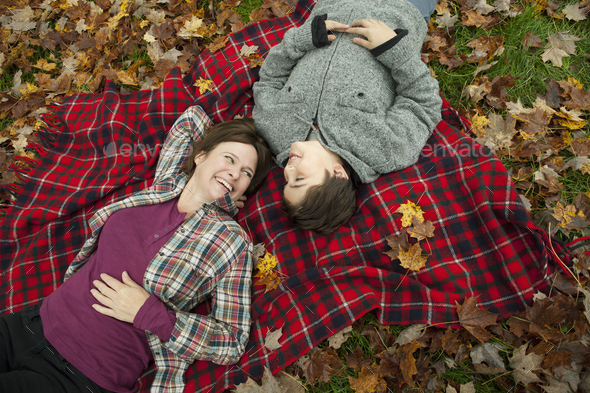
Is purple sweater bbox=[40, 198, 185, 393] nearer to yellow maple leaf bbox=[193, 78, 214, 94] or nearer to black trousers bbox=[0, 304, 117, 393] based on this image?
black trousers bbox=[0, 304, 117, 393]

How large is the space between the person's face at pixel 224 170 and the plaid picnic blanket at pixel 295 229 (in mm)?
445

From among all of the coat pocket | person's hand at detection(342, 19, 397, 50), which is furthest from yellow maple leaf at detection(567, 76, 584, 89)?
the coat pocket

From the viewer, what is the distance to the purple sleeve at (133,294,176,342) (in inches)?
96.7

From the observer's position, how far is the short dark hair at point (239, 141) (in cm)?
313

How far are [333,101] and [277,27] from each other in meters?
1.56

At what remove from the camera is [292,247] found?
3143 mm

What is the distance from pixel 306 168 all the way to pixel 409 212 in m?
0.99

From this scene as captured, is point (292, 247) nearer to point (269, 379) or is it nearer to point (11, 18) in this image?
point (269, 379)

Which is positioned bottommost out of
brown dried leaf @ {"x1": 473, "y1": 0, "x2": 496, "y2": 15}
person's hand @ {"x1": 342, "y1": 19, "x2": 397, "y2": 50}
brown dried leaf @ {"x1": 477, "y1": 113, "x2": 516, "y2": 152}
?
brown dried leaf @ {"x1": 477, "y1": 113, "x2": 516, "y2": 152}

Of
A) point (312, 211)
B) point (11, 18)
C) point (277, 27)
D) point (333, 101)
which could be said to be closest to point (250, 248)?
point (312, 211)

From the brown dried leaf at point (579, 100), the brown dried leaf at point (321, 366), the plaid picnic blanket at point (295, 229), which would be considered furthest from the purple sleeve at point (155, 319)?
the brown dried leaf at point (579, 100)

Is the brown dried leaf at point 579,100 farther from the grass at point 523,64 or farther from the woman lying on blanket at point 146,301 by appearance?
the woman lying on blanket at point 146,301

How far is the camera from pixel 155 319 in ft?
8.12

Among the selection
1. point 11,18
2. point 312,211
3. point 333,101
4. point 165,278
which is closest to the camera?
point 165,278
